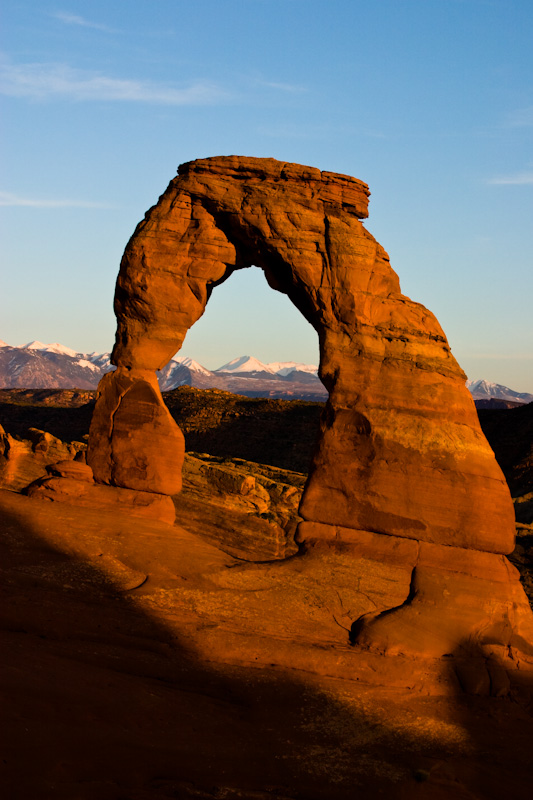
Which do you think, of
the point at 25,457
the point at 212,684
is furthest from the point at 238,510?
the point at 212,684

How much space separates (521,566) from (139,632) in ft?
46.2

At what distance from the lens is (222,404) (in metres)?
62.9

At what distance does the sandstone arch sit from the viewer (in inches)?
531

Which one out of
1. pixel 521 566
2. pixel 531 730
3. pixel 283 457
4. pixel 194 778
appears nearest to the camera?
pixel 194 778

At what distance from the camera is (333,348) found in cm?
1445

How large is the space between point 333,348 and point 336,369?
1.29 ft

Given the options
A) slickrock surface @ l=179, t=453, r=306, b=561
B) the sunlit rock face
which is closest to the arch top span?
the sunlit rock face

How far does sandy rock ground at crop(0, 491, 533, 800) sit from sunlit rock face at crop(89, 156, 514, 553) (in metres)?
1.30

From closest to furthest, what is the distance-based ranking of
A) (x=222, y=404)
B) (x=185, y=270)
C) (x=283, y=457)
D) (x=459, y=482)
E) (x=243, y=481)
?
(x=459, y=482), (x=185, y=270), (x=243, y=481), (x=283, y=457), (x=222, y=404)

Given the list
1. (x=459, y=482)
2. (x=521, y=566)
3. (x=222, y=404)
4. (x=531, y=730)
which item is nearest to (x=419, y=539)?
(x=459, y=482)

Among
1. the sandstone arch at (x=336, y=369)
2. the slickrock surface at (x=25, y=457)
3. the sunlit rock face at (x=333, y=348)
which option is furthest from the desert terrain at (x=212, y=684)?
the slickrock surface at (x=25, y=457)

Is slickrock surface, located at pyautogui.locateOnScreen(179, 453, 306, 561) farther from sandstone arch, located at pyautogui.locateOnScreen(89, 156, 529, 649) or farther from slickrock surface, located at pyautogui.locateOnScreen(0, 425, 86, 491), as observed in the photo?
sandstone arch, located at pyautogui.locateOnScreen(89, 156, 529, 649)

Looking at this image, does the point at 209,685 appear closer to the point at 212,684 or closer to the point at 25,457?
the point at 212,684

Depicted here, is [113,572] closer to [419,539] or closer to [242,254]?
[419,539]
